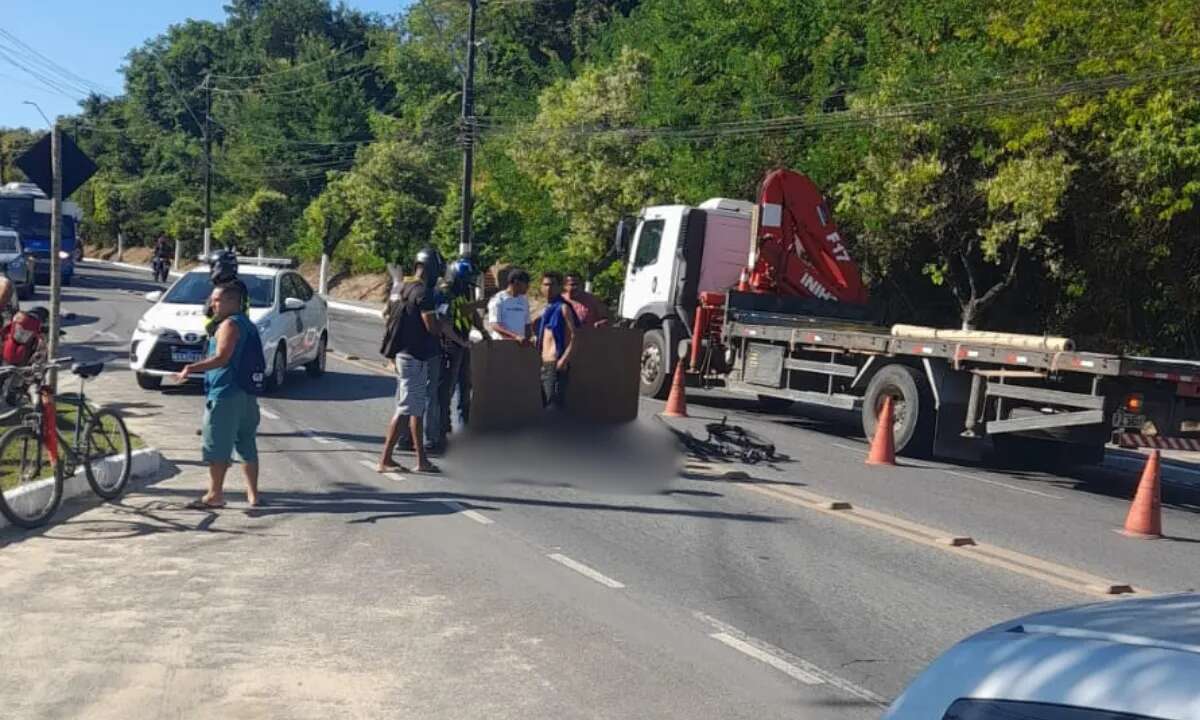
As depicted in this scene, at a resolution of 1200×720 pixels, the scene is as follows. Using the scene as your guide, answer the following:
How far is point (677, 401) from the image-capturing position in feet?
57.8

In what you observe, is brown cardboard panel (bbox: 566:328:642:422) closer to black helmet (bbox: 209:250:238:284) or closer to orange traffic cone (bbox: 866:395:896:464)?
orange traffic cone (bbox: 866:395:896:464)

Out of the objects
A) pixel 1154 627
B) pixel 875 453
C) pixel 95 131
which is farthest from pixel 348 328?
pixel 95 131

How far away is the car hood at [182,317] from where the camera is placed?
53.6 ft

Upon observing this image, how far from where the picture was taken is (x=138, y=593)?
7301 mm

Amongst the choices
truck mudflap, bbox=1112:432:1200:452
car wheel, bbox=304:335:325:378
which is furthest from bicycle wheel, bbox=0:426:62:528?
car wheel, bbox=304:335:325:378

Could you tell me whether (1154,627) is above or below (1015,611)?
above

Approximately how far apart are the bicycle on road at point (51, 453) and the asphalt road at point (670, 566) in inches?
18.1

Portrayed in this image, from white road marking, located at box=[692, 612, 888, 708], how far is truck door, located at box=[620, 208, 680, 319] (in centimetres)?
1273

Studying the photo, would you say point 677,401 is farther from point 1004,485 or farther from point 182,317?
point 182,317

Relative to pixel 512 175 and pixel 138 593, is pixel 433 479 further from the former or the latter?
pixel 512 175

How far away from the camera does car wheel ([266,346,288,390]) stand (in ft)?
56.5

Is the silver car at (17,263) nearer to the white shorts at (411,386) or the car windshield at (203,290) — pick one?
the car windshield at (203,290)

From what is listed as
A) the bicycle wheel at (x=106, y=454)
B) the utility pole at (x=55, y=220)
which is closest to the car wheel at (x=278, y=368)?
the utility pole at (x=55, y=220)

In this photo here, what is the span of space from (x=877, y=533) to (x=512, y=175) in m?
35.2
